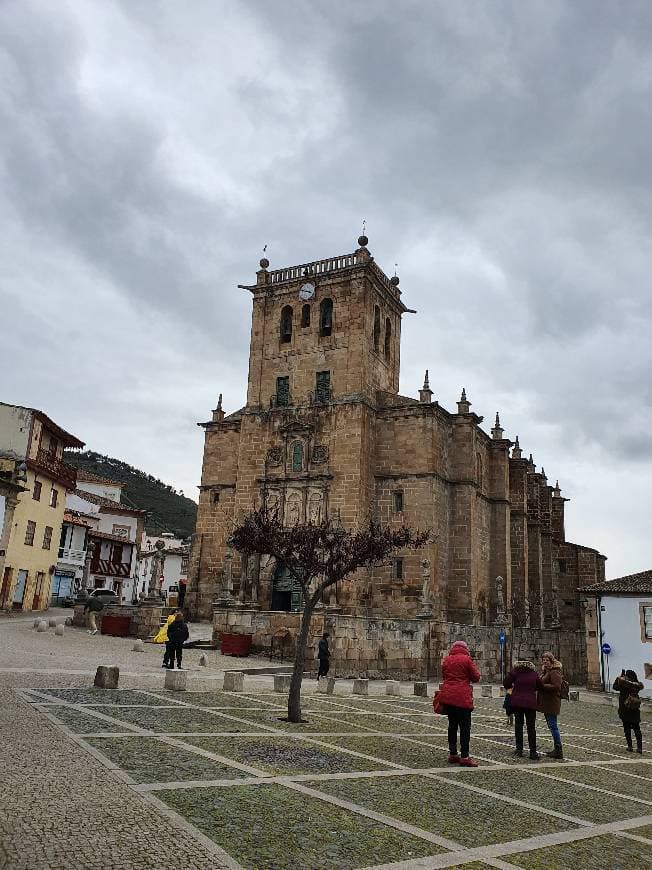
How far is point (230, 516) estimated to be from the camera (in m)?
35.5

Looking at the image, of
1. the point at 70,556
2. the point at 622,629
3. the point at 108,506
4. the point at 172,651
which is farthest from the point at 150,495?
the point at 172,651

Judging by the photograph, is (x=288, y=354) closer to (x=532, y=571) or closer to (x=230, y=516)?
(x=230, y=516)

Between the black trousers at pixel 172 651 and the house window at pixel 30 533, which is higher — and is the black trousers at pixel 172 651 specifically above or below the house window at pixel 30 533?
below

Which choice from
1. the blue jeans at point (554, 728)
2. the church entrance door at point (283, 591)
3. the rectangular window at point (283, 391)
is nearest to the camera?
the blue jeans at point (554, 728)

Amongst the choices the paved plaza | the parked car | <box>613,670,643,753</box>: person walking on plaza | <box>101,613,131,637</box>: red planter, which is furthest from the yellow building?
<box>613,670,643,753</box>: person walking on plaza

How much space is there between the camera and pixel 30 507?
3325 centimetres

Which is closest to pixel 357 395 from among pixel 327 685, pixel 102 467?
pixel 327 685

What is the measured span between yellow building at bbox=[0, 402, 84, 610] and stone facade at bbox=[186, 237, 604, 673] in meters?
7.25

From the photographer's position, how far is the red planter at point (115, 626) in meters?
25.3

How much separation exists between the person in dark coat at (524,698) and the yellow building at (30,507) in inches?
1026

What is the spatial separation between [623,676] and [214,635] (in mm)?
15872

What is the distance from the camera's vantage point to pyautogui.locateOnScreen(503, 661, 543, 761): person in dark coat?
976 centimetres

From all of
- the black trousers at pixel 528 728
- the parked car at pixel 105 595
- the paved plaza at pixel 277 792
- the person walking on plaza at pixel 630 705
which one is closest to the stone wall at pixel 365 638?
the paved plaza at pixel 277 792

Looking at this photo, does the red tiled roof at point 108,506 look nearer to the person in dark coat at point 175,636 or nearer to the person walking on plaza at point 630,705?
the person in dark coat at point 175,636
